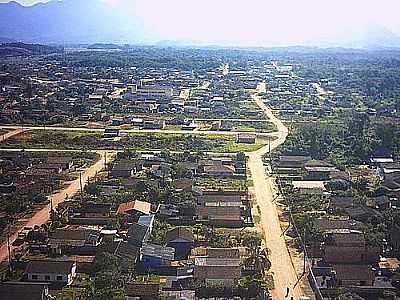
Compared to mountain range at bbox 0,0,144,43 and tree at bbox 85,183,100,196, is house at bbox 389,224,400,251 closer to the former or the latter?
tree at bbox 85,183,100,196

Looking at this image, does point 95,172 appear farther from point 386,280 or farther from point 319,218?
point 386,280

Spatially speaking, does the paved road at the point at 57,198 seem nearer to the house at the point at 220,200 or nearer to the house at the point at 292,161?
the house at the point at 220,200

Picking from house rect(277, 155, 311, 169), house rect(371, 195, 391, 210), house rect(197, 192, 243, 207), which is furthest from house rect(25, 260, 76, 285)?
house rect(277, 155, 311, 169)

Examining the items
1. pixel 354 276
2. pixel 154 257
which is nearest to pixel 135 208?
pixel 154 257

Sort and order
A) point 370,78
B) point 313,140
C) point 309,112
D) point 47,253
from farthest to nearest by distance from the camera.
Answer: point 370,78 < point 309,112 < point 313,140 < point 47,253

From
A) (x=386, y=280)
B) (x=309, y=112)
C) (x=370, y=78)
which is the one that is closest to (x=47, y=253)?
(x=386, y=280)

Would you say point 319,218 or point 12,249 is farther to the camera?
point 319,218

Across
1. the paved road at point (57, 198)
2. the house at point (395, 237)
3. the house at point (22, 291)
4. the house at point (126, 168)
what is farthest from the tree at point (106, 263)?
the house at point (126, 168)

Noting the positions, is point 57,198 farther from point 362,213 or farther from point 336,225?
point 362,213
